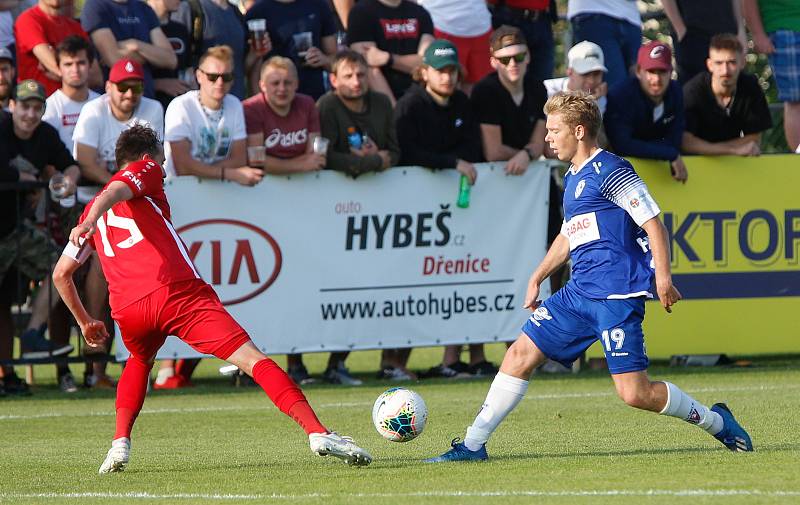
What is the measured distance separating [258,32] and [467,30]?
2.12 metres

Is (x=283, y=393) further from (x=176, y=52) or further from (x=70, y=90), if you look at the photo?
(x=176, y=52)

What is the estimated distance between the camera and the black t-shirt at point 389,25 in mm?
13211

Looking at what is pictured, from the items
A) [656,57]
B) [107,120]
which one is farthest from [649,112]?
[107,120]

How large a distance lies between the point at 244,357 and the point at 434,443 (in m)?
1.70

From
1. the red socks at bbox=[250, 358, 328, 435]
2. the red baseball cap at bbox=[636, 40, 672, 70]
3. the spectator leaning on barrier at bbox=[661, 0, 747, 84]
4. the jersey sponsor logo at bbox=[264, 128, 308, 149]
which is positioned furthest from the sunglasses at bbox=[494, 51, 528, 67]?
the red socks at bbox=[250, 358, 328, 435]

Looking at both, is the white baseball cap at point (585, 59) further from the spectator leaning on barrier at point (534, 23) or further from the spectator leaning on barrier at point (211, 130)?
the spectator leaning on barrier at point (211, 130)

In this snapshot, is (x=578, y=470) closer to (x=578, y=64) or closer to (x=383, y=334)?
(x=383, y=334)

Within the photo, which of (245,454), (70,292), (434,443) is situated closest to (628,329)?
(434,443)

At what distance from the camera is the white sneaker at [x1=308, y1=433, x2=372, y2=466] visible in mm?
6969

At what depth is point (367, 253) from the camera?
12.3m

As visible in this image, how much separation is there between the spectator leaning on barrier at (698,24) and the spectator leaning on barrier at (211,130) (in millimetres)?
4698

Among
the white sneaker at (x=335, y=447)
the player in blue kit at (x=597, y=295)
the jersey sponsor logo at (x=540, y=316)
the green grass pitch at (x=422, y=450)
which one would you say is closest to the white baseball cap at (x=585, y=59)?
the green grass pitch at (x=422, y=450)

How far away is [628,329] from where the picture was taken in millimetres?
7184

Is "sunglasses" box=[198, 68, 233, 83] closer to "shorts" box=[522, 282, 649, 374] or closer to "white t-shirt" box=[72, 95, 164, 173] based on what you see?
"white t-shirt" box=[72, 95, 164, 173]
